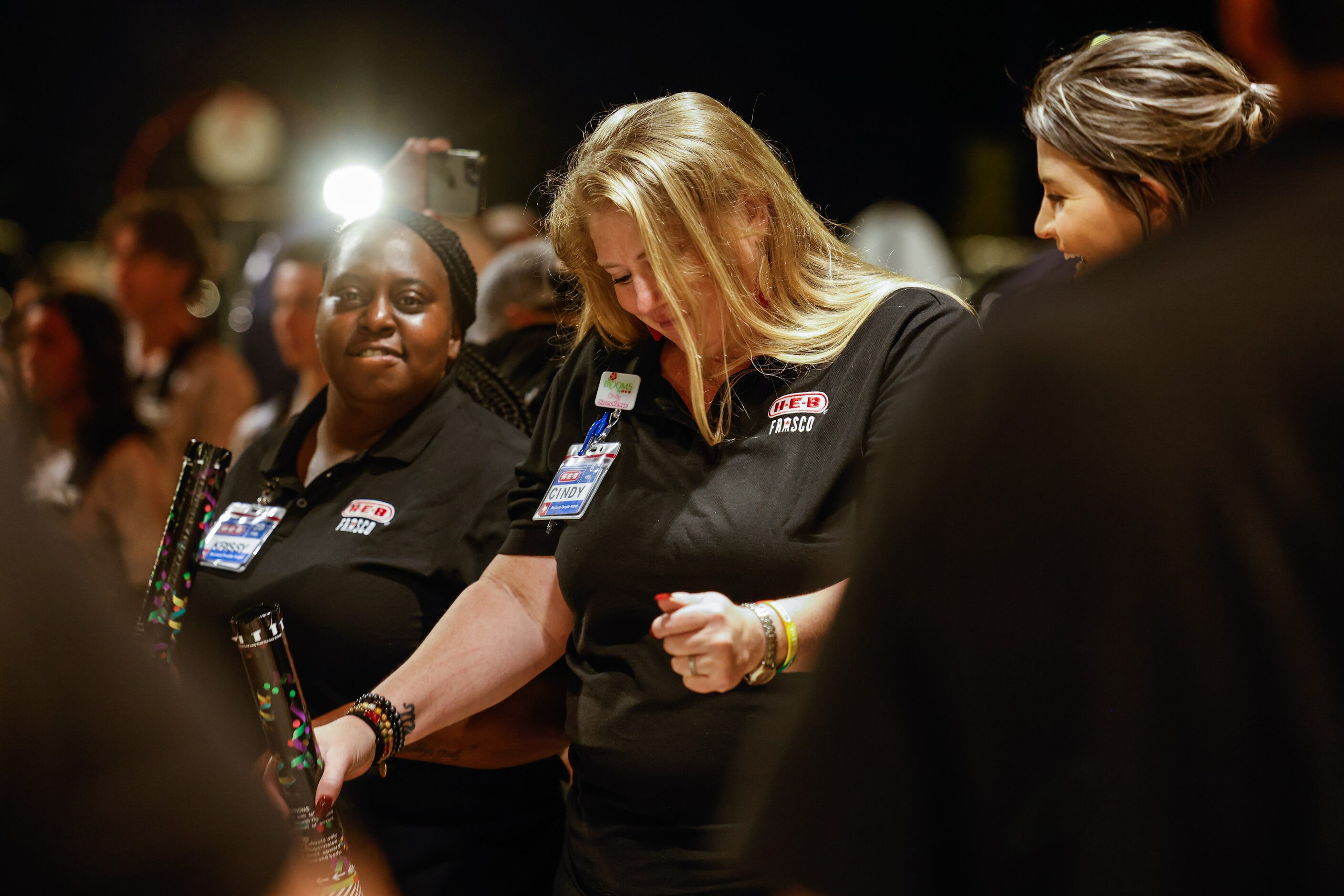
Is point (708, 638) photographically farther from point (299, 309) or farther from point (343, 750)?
point (299, 309)

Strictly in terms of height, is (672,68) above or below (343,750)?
above

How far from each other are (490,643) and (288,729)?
0.39m

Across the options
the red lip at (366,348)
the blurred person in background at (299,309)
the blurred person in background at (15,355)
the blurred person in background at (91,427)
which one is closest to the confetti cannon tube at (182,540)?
the red lip at (366,348)

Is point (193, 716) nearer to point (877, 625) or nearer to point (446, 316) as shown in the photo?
point (877, 625)

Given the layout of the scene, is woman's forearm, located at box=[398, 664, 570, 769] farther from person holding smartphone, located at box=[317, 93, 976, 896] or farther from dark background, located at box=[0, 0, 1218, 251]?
dark background, located at box=[0, 0, 1218, 251]

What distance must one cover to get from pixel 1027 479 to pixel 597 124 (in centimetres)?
131

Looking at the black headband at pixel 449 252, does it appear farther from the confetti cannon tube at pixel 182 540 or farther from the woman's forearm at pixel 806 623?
the woman's forearm at pixel 806 623

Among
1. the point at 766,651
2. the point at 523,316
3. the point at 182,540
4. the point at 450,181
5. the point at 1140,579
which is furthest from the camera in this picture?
the point at 523,316

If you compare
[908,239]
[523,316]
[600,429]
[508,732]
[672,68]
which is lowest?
[908,239]


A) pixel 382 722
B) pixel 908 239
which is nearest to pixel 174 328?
pixel 382 722

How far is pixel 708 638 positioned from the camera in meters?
1.11

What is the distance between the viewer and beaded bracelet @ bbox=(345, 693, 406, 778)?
1601 millimetres

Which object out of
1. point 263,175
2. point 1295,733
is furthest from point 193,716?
point 263,175

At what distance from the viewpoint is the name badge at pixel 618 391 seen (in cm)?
167
